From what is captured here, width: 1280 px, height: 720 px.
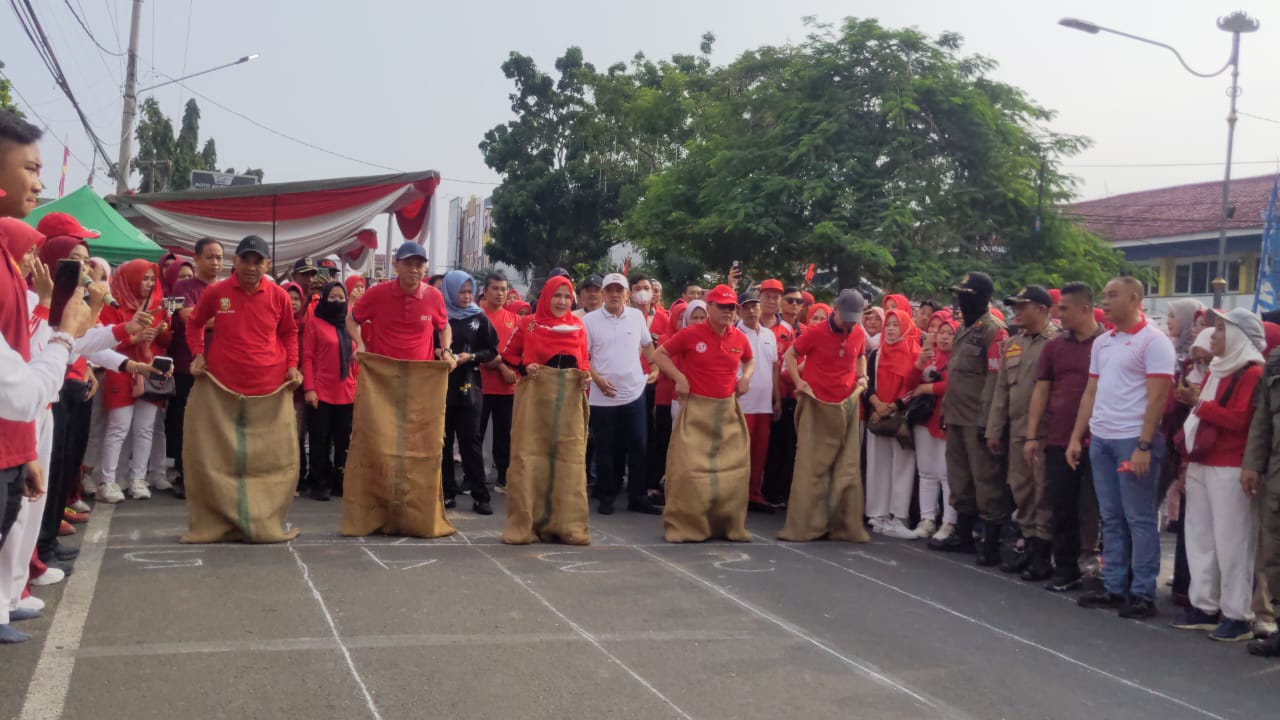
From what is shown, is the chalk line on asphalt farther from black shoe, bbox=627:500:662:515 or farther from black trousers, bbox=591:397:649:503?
black shoe, bbox=627:500:662:515

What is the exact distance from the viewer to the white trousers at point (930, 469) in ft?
31.9

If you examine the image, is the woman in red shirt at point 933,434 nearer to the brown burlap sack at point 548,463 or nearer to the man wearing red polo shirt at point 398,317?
the brown burlap sack at point 548,463

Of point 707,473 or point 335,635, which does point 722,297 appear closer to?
point 707,473

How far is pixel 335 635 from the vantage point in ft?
19.1

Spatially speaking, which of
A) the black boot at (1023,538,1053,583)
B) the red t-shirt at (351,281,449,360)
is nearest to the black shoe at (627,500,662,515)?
the red t-shirt at (351,281,449,360)

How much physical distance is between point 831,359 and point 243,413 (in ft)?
15.5

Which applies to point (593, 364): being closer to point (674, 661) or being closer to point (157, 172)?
point (674, 661)

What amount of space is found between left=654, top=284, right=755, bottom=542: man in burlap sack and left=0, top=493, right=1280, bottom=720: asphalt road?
23.4 inches

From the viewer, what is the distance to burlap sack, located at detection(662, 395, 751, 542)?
29.6 feet

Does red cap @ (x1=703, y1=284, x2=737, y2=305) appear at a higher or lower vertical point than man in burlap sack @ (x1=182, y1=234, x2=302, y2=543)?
higher

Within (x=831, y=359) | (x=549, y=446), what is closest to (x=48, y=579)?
(x=549, y=446)

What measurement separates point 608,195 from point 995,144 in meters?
22.8

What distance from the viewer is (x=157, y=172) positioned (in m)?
54.4

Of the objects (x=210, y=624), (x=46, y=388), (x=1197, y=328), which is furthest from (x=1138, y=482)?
(x=46, y=388)
